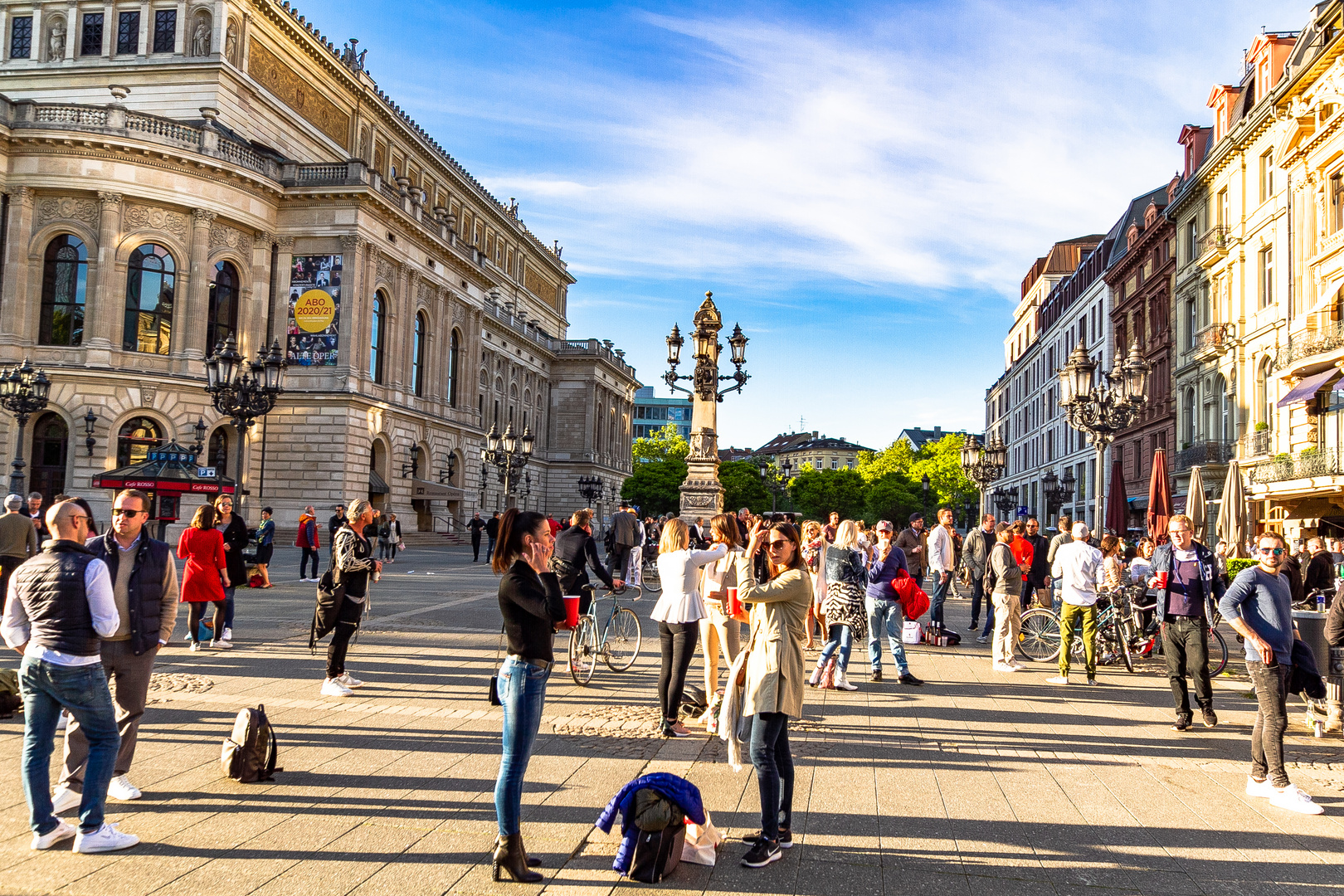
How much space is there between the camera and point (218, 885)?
15.3ft

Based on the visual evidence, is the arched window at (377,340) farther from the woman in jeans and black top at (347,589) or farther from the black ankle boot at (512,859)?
the black ankle boot at (512,859)

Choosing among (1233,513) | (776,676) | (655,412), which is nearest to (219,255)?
(1233,513)

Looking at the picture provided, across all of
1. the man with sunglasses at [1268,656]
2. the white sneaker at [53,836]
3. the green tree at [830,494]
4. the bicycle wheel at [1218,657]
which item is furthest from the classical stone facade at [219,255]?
the green tree at [830,494]

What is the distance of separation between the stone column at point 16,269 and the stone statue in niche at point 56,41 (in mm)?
11382

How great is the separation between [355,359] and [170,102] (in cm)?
1360

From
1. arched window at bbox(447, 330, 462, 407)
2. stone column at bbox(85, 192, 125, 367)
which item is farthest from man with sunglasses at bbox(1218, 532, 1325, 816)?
arched window at bbox(447, 330, 462, 407)

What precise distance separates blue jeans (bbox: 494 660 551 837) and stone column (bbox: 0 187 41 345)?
4085 cm

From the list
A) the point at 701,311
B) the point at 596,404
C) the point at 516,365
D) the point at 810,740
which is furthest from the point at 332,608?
the point at 596,404

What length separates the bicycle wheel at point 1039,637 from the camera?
44.2 ft

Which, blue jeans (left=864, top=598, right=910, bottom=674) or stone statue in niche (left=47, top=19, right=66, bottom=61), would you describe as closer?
blue jeans (left=864, top=598, right=910, bottom=674)

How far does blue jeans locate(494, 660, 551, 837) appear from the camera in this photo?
4.74m

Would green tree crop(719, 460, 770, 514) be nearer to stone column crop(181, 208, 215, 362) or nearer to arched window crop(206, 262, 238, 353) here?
arched window crop(206, 262, 238, 353)

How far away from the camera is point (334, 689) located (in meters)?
9.33

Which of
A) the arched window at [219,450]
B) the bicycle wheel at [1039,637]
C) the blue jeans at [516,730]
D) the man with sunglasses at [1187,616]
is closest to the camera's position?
the blue jeans at [516,730]
